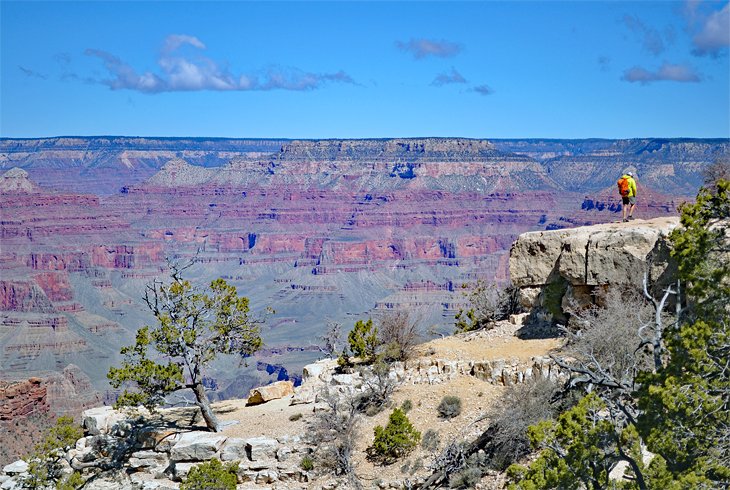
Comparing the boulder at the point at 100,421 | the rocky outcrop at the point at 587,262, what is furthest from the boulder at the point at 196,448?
the rocky outcrop at the point at 587,262

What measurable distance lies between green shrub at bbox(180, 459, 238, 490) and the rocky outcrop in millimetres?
11216

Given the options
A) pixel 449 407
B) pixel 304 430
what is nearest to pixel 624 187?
pixel 449 407

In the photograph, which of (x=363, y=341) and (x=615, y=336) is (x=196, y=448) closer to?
(x=363, y=341)

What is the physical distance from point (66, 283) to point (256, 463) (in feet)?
536

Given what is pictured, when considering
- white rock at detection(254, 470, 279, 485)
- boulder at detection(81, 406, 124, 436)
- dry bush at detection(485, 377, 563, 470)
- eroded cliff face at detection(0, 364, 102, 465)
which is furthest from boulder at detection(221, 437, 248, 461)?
eroded cliff face at detection(0, 364, 102, 465)

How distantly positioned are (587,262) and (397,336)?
7.23m

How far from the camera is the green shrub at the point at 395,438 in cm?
2250

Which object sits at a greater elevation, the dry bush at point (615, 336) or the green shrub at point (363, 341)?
the dry bush at point (615, 336)

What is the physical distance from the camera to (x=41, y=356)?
128875mm

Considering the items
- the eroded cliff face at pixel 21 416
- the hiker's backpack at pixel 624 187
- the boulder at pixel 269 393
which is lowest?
the eroded cliff face at pixel 21 416

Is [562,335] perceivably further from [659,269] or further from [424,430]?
[424,430]

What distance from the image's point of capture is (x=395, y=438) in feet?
73.6

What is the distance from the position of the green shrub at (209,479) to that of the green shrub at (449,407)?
237 inches

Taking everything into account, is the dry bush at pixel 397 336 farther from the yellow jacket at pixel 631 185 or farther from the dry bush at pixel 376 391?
the yellow jacket at pixel 631 185
